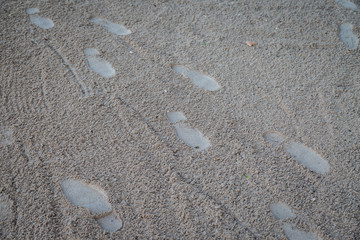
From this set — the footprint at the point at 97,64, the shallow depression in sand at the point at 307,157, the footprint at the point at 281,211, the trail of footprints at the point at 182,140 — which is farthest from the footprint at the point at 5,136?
the shallow depression in sand at the point at 307,157

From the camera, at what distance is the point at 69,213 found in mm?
1331

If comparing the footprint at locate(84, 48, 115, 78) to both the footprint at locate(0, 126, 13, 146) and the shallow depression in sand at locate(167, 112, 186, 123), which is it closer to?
the shallow depression in sand at locate(167, 112, 186, 123)

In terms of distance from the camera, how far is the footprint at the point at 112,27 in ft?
7.50

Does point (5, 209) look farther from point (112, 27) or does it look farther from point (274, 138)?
point (112, 27)

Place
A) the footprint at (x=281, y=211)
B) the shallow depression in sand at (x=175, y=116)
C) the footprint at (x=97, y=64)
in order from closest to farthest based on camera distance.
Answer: the footprint at (x=281, y=211) < the shallow depression in sand at (x=175, y=116) < the footprint at (x=97, y=64)

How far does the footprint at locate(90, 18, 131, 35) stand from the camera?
2287 mm

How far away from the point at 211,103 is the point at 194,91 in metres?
0.13

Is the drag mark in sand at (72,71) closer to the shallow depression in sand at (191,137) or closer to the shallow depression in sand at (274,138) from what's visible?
the shallow depression in sand at (191,137)

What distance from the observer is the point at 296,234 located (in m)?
1.35

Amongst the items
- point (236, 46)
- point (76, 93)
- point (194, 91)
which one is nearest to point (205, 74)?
point (194, 91)

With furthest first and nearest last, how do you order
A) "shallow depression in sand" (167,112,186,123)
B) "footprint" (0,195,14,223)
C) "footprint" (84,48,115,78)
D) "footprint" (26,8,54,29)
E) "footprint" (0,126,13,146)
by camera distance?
"footprint" (26,8,54,29)
"footprint" (84,48,115,78)
"shallow depression in sand" (167,112,186,123)
"footprint" (0,126,13,146)
"footprint" (0,195,14,223)

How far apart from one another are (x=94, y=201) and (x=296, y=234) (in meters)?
0.81

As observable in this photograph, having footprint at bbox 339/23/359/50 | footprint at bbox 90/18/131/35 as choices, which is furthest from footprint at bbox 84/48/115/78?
footprint at bbox 339/23/359/50

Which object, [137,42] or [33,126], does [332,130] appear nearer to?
[137,42]
